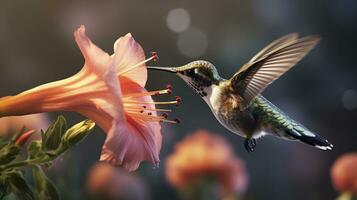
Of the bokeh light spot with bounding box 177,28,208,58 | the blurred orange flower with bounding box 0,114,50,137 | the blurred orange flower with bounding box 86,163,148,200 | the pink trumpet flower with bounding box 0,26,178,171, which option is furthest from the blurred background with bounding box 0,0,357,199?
the pink trumpet flower with bounding box 0,26,178,171

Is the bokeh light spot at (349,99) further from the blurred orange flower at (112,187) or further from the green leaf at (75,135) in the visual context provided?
the green leaf at (75,135)

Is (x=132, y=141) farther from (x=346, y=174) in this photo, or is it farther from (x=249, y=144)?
(x=346, y=174)

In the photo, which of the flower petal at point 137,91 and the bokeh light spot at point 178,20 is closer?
the flower petal at point 137,91

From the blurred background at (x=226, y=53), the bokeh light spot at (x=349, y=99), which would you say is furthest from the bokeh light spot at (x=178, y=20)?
the bokeh light spot at (x=349, y=99)

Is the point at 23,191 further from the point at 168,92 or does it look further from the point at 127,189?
the point at 127,189

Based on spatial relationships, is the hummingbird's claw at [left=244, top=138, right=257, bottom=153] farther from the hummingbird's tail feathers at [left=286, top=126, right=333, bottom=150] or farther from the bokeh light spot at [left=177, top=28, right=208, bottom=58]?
the bokeh light spot at [left=177, top=28, right=208, bottom=58]

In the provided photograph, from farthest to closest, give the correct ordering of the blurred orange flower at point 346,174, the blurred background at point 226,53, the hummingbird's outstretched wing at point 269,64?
the blurred background at point 226,53, the blurred orange flower at point 346,174, the hummingbird's outstretched wing at point 269,64
